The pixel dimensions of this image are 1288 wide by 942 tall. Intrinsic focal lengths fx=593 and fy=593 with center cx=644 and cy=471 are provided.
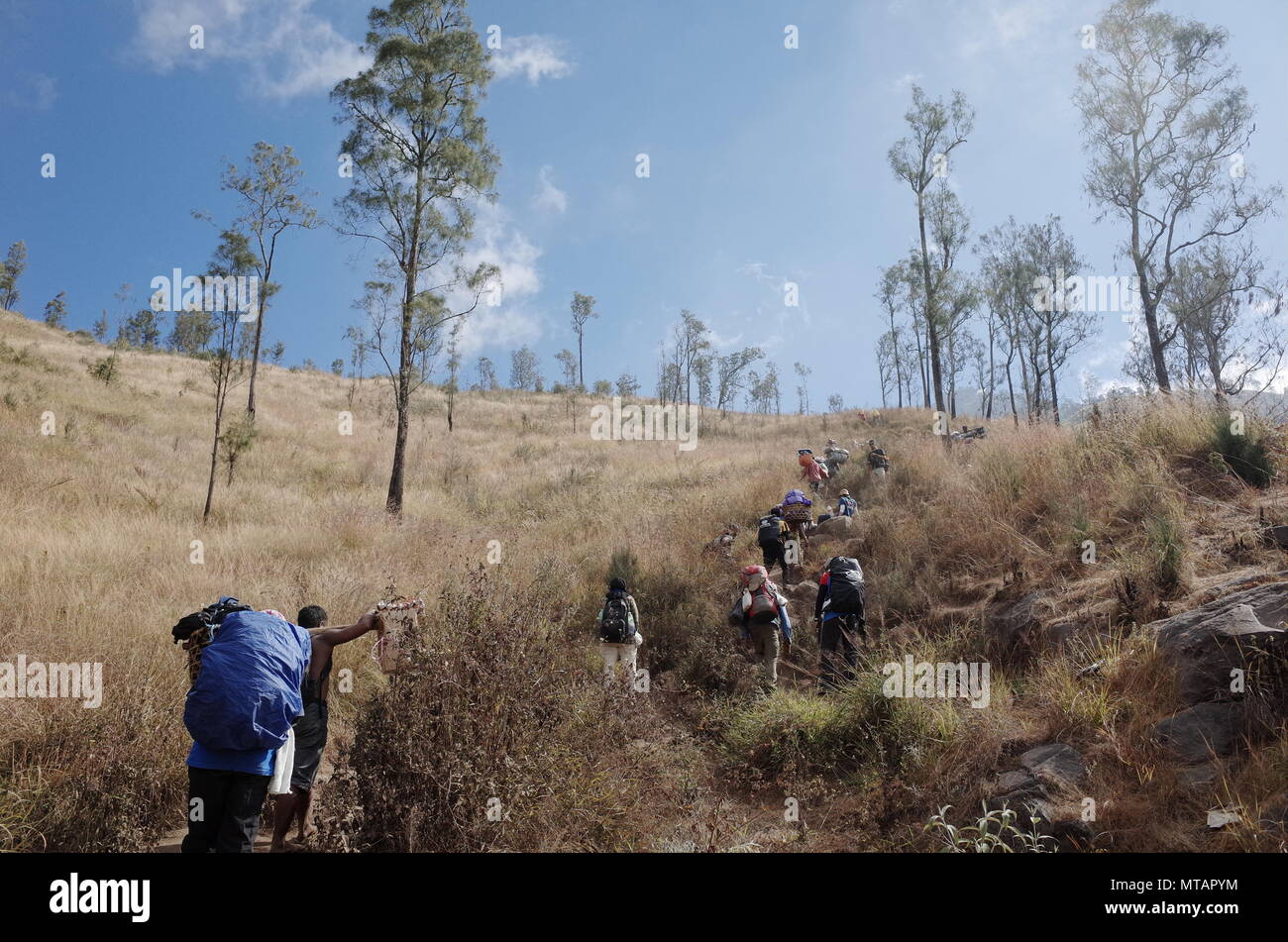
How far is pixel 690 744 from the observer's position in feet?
19.2

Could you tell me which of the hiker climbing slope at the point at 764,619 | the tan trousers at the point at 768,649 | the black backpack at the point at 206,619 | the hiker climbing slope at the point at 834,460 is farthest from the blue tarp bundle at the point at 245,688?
the hiker climbing slope at the point at 834,460

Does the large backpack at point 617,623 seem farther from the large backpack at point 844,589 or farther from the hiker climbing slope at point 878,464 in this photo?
the hiker climbing slope at point 878,464

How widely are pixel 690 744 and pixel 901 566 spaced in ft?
13.8

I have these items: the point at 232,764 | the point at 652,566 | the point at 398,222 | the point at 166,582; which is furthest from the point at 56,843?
the point at 398,222

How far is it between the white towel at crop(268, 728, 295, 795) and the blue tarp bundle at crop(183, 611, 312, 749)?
64cm

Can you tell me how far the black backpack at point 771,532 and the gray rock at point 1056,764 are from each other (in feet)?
17.1

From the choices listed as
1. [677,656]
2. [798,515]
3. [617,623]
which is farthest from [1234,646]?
[798,515]

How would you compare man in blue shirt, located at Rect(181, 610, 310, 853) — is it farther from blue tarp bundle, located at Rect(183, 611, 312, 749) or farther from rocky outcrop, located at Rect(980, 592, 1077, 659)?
rocky outcrop, located at Rect(980, 592, 1077, 659)

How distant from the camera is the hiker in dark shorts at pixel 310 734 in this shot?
412cm

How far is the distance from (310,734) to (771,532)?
671cm

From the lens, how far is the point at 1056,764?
3.90m

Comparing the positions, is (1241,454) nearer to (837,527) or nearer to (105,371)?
(837,527)

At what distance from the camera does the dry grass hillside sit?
3645mm

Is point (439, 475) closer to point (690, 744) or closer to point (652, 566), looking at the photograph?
point (652, 566)
